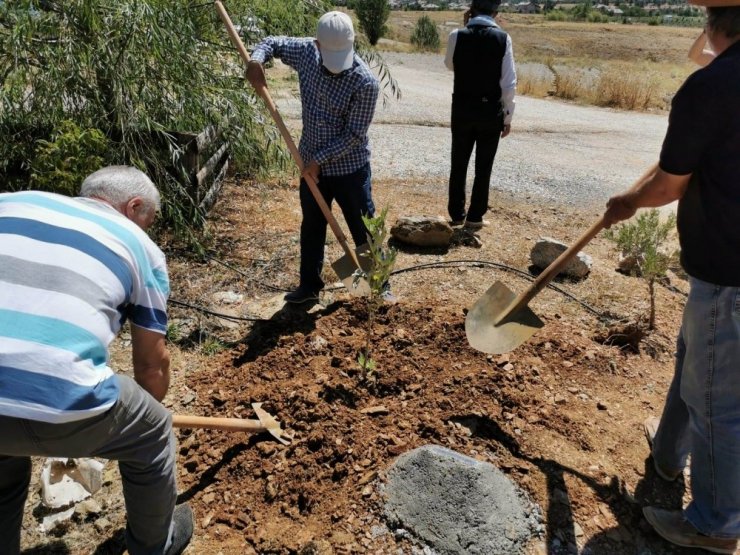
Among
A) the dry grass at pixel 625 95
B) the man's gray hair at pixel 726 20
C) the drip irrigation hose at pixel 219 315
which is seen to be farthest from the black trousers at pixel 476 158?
the dry grass at pixel 625 95

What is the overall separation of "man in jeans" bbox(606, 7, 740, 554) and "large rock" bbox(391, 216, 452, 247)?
2.51 metres

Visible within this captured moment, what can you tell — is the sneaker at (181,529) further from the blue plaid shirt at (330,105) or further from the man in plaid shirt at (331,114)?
the blue plaid shirt at (330,105)

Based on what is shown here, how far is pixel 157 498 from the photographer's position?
6.71 ft

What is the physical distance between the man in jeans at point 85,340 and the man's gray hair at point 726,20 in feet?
6.77

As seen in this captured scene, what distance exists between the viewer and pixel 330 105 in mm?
3482

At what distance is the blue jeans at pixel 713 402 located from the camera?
82.2 inches

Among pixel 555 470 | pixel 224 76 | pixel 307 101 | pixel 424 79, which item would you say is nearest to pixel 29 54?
pixel 224 76

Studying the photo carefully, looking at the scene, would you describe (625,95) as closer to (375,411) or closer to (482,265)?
(482,265)

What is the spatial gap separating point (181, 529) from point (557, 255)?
135 inches

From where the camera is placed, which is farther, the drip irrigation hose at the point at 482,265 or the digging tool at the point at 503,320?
the drip irrigation hose at the point at 482,265

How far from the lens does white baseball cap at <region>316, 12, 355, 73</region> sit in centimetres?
319

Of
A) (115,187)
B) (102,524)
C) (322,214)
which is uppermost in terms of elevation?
(115,187)

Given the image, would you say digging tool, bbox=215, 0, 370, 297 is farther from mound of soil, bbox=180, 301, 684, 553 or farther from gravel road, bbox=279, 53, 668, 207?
gravel road, bbox=279, 53, 668, 207

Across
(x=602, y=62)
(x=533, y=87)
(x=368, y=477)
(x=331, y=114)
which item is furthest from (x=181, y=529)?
(x=602, y=62)
